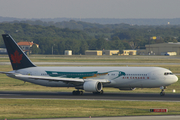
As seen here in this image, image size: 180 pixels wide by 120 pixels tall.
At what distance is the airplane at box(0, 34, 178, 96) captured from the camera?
4584cm

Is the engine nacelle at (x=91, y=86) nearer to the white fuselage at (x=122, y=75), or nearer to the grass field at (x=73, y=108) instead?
the white fuselage at (x=122, y=75)

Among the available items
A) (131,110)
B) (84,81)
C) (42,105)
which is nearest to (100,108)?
(131,110)

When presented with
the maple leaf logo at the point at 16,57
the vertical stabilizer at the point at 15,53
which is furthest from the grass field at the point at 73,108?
the maple leaf logo at the point at 16,57

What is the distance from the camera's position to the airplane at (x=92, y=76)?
4584cm

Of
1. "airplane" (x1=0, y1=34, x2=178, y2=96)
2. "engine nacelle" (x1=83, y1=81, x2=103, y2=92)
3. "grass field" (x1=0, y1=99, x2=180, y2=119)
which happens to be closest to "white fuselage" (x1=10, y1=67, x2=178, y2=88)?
"airplane" (x1=0, y1=34, x2=178, y2=96)

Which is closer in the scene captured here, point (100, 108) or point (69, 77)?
point (100, 108)

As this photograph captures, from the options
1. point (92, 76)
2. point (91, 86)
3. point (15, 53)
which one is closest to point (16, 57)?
point (15, 53)

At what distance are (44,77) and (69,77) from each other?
4.36m

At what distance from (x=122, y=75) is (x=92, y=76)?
15.7 ft

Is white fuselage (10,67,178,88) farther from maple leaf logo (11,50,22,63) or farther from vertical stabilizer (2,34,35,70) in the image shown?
maple leaf logo (11,50,22,63)

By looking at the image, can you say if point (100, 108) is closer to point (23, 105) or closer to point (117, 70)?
point (23, 105)

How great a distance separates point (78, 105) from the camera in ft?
119

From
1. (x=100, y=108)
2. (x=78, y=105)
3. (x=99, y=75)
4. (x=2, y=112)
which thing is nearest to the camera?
(x=2, y=112)

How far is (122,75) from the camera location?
1854 inches
